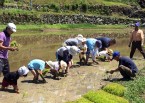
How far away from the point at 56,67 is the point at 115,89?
10.1 feet

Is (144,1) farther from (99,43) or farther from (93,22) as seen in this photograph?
(99,43)

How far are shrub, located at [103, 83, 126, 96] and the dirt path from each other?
758 mm

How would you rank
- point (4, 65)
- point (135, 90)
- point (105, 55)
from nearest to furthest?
point (4, 65)
point (135, 90)
point (105, 55)

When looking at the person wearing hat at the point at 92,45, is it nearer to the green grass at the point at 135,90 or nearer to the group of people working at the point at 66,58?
the group of people working at the point at 66,58

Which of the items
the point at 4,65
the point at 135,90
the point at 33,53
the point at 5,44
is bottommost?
the point at 33,53

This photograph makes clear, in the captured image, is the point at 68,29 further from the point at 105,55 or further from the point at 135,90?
the point at 135,90

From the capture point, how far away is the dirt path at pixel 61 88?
13384 millimetres

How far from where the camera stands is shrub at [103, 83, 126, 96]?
14039 millimetres

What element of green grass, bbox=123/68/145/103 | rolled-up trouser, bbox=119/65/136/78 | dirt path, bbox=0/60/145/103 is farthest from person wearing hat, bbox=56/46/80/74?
green grass, bbox=123/68/145/103

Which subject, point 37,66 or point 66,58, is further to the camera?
point 66,58

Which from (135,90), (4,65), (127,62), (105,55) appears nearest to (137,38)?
(105,55)

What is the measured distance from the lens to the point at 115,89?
14.3 meters

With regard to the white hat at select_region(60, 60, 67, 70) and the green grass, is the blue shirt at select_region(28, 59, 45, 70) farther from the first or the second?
the green grass

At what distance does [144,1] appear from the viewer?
62.6 meters
